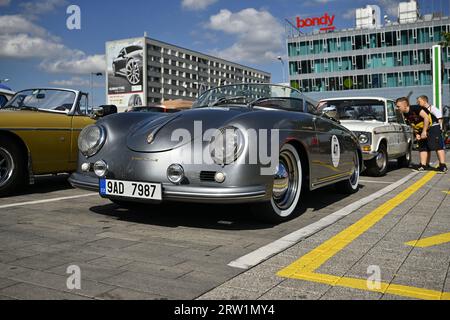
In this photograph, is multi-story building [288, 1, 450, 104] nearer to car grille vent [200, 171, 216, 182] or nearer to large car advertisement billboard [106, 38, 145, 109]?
large car advertisement billboard [106, 38, 145, 109]

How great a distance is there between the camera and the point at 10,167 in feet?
17.5

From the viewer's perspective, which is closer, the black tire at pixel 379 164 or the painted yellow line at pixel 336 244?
the painted yellow line at pixel 336 244

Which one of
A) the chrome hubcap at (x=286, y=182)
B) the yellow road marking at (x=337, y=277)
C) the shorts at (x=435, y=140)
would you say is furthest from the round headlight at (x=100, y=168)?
the shorts at (x=435, y=140)

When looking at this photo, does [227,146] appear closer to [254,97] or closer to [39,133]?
[254,97]

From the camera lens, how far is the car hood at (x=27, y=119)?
5.32 m

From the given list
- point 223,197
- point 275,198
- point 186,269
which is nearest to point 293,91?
point 275,198

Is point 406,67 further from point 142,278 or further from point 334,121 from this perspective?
point 142,278

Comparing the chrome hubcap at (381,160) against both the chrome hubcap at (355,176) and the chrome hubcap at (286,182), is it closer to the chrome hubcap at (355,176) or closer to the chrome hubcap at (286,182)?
the chrome hubcap at (355,176)

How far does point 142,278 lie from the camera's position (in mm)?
2439

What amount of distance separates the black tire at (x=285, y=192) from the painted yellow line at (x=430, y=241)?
1.12 meters

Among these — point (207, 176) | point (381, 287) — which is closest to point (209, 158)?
point (207, 176)

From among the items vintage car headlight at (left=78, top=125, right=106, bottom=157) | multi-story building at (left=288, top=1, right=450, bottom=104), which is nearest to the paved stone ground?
vintage car headlight at (left=78, top=125, right=106, bottom=157)

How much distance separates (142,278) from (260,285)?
67 centimetres

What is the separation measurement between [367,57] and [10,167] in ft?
209
